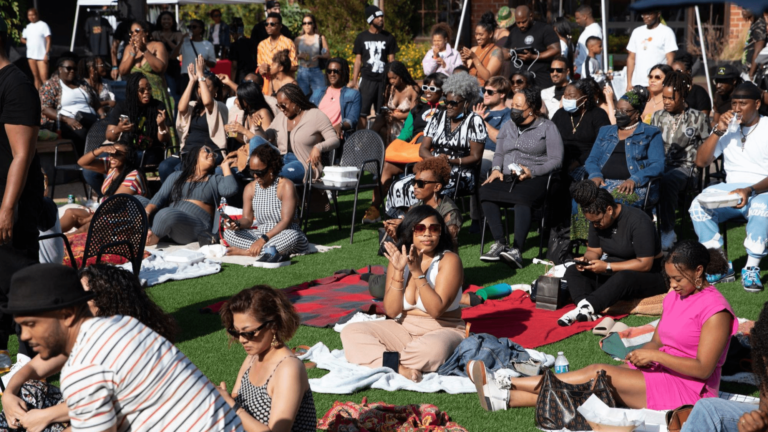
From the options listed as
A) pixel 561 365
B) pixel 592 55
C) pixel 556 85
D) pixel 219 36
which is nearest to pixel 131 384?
pixel 561 365

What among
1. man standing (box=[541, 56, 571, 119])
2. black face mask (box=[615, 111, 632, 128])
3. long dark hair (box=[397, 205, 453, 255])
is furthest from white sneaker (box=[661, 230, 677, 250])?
long dark hair (box=[397, 205, 453, 255])

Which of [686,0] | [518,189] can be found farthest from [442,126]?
[686,0]

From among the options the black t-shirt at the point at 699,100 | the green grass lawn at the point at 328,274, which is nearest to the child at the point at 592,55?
the black t-shirt at the point at 699,100

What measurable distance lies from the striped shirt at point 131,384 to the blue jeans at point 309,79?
33.9 ft

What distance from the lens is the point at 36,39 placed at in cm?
1549

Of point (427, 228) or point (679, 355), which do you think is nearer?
point (679, 355)

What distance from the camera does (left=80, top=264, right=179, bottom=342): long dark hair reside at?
12.7 feet

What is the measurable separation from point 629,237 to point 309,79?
7464mm

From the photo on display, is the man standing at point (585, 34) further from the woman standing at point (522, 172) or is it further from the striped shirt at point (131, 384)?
the striped shirt at point (131, 384)

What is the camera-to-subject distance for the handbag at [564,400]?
14.6ft

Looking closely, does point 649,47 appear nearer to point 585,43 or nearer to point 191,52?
point 585,43

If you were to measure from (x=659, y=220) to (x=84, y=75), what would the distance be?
8.42 metres

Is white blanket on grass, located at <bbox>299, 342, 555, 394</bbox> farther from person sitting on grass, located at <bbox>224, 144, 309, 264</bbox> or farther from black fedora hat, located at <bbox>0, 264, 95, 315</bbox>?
person sitting on grass, located at <bbox>224, 144, 309, 264</bbox>

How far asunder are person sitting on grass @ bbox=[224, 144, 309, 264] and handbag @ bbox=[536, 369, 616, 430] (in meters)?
4.27
